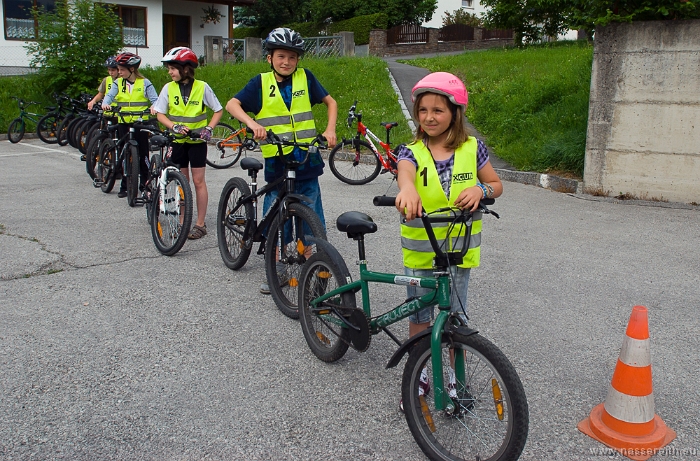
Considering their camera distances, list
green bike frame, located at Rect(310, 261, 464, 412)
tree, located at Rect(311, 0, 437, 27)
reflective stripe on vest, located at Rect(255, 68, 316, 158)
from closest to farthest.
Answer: green bike frame, located at Rect(310, 261, 464, 412), reflective stripe on vest, located at Rect(255, 68, 316, 158), tree, located at Rect(311, 0, 437, 27)

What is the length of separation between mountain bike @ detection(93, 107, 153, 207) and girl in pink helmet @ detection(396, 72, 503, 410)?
506 cm

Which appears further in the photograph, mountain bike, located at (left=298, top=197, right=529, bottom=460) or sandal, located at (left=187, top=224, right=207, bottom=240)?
sandal, located at (left=187, top=224, right=207, bottom=240)

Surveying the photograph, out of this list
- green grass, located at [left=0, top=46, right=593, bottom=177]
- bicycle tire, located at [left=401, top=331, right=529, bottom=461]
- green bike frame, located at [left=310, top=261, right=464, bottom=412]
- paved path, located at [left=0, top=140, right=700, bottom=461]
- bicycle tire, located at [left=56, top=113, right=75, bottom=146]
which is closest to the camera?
bicycle tire, located at [left=401, top=331, right=529, bottom=461]

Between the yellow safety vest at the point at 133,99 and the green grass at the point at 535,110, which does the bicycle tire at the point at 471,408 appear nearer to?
the yellow safety vest at the point at 133,99

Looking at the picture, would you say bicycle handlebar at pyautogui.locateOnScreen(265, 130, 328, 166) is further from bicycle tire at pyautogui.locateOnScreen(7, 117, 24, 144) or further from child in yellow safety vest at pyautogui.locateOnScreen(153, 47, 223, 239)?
bicycle tire at pyautogui.locateOnScreen(7, 117, 24, 144)

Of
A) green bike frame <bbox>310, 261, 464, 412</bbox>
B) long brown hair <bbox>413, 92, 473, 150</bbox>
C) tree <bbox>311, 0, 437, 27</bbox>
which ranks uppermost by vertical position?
tree <bbox>311, 0, 437, 27</bbox>

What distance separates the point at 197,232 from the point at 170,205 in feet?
2.21

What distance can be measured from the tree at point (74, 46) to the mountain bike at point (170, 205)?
45.6 feet

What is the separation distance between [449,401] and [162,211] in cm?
412

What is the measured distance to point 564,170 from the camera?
33.0 feet

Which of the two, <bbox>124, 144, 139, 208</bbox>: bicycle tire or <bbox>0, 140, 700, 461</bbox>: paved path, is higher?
<bbox>124, 144, 139, 208</bbox>: bicycle tire

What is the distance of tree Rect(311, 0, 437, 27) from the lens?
126 ft

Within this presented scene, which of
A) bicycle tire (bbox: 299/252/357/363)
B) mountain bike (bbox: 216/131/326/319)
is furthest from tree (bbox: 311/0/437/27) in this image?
bicycle tire (bbox: 299/252/357/363)
